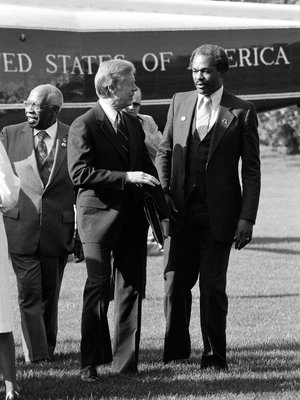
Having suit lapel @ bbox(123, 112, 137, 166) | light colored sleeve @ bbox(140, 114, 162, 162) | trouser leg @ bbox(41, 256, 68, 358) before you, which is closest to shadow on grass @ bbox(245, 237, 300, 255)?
light colored sleeve @ bbox(140, 114, 162, 162)

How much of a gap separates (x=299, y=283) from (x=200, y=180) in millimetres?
4917

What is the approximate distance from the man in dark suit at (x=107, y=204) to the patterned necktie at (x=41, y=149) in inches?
32.7

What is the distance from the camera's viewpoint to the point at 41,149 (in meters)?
7.38

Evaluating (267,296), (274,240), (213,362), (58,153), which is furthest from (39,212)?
(274,240)

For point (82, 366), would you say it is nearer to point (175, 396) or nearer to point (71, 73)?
point (175, 396)

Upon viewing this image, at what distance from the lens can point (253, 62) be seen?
47.5 ft

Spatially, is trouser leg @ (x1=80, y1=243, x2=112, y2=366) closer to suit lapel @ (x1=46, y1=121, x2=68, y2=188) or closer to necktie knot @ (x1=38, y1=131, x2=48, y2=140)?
suit lapel @ (x1=46, y1=121, x2=68, y2=188)

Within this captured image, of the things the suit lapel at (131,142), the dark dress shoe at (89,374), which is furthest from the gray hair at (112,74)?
the dark dress shoe at (89,374)

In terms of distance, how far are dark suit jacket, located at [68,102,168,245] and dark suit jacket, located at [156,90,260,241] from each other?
1.06 feet

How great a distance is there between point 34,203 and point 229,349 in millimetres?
1833

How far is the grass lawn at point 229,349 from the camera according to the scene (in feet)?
20.4

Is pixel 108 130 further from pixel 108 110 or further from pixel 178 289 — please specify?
pixel 178 289

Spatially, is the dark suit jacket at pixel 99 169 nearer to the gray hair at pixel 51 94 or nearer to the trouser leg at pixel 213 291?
the trouser leg at pixel 213 291

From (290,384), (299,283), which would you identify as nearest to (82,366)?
(290,384)
